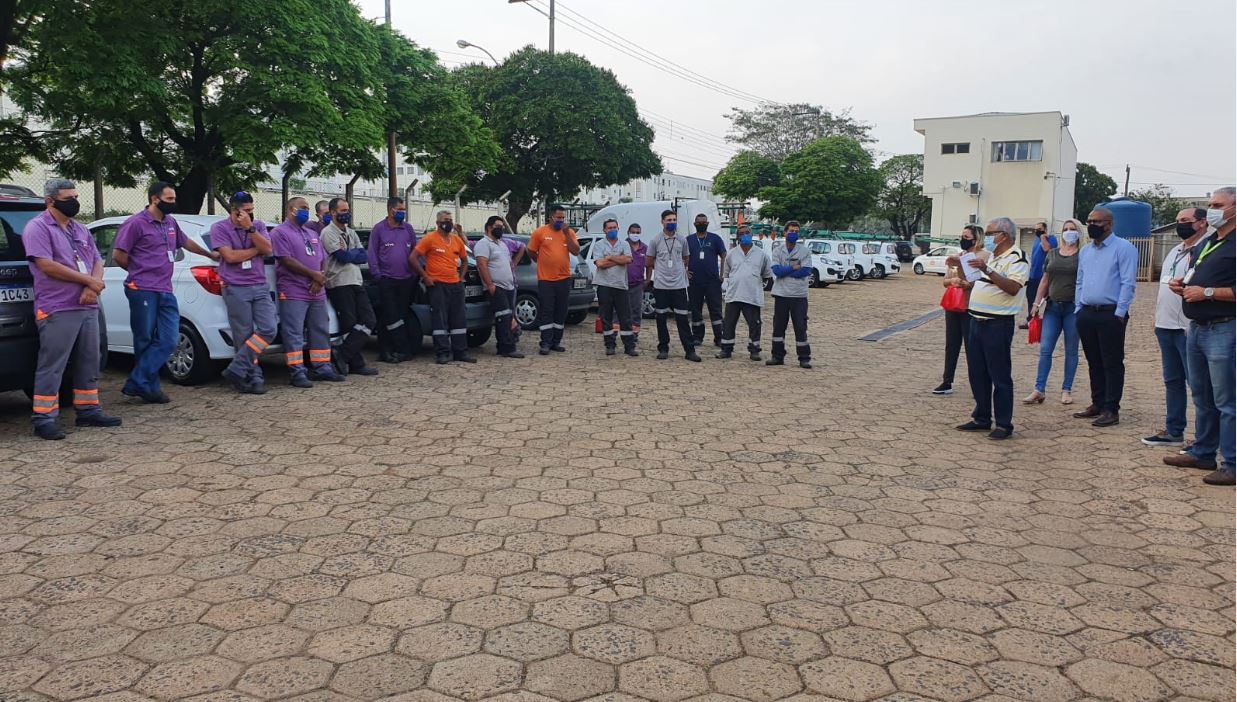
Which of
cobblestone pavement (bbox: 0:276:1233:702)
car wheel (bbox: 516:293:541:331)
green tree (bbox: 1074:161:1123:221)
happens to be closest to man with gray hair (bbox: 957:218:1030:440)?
cobblestone pavement (bbox: 0:276:1233:702)

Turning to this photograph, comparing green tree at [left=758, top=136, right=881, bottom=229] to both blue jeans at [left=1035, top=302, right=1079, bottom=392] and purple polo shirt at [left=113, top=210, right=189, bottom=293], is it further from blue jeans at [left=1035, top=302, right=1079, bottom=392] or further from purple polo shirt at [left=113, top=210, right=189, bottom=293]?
purple polo shirt at [left=113, top=210, right=189, bottom=293]

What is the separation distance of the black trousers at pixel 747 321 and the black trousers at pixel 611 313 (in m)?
1.14

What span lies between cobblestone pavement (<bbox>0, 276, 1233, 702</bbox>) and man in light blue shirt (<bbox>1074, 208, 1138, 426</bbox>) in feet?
1.17

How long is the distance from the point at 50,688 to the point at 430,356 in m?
7.73

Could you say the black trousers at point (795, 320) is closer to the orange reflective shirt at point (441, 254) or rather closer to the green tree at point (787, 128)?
the orange reflective shirt at point (441, 254)

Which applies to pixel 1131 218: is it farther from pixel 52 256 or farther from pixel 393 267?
pixel 52 256

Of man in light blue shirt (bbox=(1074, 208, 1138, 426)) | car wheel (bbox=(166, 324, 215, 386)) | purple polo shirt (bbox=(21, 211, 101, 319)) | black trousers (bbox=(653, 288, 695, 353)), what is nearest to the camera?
purple polo shirt (bbox=(21, 211, 101, 319))

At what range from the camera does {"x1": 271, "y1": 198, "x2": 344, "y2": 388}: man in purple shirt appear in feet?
26.7

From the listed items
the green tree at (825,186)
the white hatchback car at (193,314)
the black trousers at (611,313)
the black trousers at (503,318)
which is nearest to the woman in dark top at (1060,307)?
the black trousers at (611,313)

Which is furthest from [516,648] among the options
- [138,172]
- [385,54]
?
[385,54]

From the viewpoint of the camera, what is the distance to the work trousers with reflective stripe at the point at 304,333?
8266 millimetres

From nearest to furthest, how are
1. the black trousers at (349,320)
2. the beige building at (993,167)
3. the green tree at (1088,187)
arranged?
the black trousers at (349,320) → the beige building at (993,167) → the green tree at (1088,187)

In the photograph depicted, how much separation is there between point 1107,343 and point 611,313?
5.56 metres

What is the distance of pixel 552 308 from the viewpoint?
438 inches
